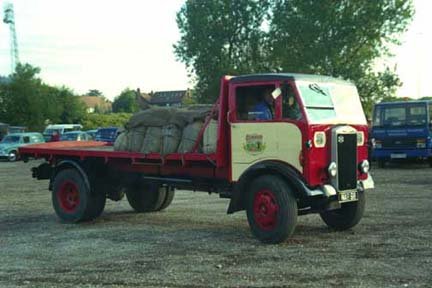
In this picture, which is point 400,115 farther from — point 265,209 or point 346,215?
point 265,209

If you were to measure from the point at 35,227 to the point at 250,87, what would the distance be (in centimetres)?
482

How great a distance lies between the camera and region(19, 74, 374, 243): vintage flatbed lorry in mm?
9086

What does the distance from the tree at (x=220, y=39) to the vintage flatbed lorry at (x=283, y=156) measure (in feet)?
142

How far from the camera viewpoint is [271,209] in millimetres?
9219

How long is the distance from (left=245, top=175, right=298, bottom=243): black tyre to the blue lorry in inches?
555

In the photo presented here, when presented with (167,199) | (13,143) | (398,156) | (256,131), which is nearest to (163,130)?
(256,131)

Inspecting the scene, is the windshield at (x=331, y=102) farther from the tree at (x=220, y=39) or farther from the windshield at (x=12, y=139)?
the tree at (x=220, y=39)

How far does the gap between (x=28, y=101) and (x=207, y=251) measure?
61.1 metres

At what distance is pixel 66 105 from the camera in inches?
2921

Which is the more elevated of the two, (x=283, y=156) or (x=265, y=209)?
(x=283, y=156)

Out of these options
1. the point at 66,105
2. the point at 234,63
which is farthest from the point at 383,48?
the point at 66,105

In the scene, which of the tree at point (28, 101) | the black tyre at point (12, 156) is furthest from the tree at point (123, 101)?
the black tyre at point (12, 156)

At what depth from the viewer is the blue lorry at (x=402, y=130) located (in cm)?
2239

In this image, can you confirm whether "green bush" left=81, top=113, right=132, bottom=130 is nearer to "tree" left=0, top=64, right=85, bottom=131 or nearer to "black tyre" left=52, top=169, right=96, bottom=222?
"tree" left=0, top=64, right=85, bottom=131
